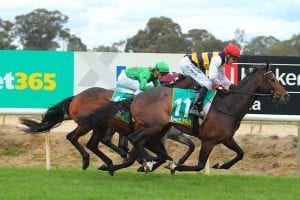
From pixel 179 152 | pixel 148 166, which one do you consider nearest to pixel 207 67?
pixel 148 166

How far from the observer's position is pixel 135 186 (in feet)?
25.3

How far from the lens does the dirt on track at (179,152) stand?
39.3 feet

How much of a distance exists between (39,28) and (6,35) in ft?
19.2

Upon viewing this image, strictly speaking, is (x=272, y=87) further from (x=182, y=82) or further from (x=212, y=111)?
(x=182, y=82)

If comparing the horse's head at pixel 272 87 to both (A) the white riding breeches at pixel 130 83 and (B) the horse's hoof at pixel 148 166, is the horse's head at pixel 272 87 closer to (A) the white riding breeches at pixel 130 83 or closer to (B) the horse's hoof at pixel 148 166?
(B) the horse's hoof at pixel 148 166

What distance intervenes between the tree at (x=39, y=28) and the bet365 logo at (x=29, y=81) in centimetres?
4533

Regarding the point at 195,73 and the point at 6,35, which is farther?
the point at 6,35

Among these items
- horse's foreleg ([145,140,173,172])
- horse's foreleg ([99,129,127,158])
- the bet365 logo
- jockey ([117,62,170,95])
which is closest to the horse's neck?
horse's foreleg ([145,140,173,172])

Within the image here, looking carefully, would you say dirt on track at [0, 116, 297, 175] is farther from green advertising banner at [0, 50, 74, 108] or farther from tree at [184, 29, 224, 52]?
tree at [184, 29, 224, 52]

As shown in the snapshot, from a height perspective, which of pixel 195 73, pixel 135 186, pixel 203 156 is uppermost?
pixel 195 73

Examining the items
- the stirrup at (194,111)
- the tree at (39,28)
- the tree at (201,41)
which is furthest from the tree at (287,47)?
the stirrup at (194,111)

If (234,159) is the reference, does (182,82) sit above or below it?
above

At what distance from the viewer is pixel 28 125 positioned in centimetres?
974

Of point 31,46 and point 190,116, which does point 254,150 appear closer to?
point 190,116
